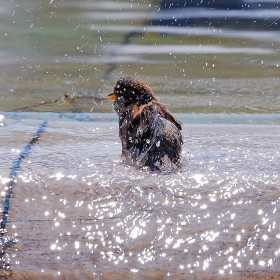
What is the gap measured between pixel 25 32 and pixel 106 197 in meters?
8.43

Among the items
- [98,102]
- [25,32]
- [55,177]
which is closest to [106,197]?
[55,177]

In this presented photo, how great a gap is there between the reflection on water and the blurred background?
385 cm

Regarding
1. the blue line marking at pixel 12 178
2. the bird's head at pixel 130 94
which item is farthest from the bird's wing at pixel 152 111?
the blue line marking at pixel 12 178

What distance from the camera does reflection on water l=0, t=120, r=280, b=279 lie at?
10.4 feet

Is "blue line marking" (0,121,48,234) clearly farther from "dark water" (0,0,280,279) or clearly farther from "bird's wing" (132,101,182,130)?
"bird's wing" (132,101,182,130)

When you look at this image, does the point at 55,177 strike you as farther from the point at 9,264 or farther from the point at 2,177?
the point at 9,264

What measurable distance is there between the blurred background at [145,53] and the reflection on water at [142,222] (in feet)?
12.6

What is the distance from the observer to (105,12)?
12.0 metres

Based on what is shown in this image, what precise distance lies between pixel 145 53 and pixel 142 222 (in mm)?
7248

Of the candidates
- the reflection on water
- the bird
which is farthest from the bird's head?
the reflection on water

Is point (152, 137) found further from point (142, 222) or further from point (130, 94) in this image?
point (142, 222)

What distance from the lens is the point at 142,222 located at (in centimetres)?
333

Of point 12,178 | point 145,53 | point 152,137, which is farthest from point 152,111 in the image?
point 145,53

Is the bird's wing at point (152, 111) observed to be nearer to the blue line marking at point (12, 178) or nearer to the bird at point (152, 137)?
the bird at point (152, 137)
